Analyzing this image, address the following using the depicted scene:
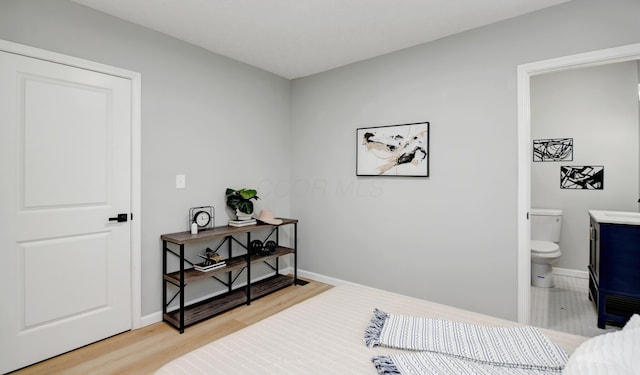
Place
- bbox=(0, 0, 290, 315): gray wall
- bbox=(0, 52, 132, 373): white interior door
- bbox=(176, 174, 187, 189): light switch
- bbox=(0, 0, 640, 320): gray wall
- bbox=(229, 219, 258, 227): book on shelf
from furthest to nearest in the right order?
bbox=(229, 219, 258, 227): book on shelf, bbox=(176, 174, 187, 189): light switch, bbox=(0, 0, 640, 320): gray wall, bbox=(0, 0, 290, 315): gray wall, bbox=(0, 52, 132, 373): white interior door

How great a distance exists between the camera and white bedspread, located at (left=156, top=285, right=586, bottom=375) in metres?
1.18

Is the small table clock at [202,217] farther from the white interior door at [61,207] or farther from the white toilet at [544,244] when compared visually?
the white toilet at [544,244]

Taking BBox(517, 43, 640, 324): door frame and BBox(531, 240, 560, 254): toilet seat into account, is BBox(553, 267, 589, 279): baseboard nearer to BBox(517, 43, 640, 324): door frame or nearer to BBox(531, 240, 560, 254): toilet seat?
BBox(531, 240, 560, 254): toilet seat

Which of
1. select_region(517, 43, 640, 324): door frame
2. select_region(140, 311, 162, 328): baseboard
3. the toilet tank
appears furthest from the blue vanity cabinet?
select_region(140, 311, 162, 328): baseboard

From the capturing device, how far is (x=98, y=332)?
238 centimetres

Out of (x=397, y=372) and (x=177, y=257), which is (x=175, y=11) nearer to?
(x=177, y=257)

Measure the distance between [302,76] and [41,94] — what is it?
2.55 metres

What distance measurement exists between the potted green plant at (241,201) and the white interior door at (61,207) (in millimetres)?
959

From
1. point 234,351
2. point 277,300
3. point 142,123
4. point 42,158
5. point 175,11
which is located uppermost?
point 175,11

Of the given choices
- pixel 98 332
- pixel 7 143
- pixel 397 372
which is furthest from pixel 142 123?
pixel 397 372

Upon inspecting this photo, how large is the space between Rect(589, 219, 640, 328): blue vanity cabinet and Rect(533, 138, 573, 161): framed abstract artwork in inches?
65.8

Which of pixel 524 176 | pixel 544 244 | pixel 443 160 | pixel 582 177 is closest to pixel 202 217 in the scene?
pixel 443 160

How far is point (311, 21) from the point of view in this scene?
2.51 metres

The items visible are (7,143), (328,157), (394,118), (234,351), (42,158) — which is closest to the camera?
(234,351)
